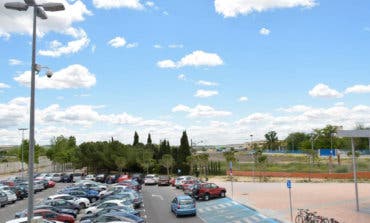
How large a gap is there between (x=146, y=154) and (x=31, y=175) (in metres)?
62.6

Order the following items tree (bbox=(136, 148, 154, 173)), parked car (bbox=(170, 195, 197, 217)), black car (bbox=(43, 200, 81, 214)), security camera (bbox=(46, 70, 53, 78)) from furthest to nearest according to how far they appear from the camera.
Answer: tree (bbox=(136, 148, 154, 173))
black car (bbox=(43, 200, 81, 214))
parked car (bbox=(170, 195, 197, 217))
security camera (bbox=(46, 70, 53, 78))

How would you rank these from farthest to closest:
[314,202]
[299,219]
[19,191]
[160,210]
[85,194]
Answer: [19,191]
[85,194]
[314,202]
[160,210]
[299,219]

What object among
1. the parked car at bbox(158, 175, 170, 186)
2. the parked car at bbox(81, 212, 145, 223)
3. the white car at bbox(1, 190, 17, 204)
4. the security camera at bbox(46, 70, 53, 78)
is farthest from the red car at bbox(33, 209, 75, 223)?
the parked car at bbox(158, 175, 170, 186)

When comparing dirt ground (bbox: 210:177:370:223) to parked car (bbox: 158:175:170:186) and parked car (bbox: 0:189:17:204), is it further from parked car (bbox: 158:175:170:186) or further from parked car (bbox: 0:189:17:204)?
parked car (bbox: 0:189:17:204)

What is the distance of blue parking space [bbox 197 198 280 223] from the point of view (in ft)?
90.0

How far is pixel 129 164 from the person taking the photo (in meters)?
79.1

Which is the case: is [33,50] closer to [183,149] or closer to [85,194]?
[85,194]

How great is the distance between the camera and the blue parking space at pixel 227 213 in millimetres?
27431

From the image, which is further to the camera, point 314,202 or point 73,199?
point 73,199

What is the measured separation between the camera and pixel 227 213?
30.6m

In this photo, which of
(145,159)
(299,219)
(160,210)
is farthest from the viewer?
(145,159)

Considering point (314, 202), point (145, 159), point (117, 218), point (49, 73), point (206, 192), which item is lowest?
point (314, 202)

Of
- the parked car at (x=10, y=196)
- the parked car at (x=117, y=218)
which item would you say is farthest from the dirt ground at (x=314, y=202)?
the parked car at (x=10, y=196)

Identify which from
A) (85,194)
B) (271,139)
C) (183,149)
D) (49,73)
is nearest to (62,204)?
(85,194)
